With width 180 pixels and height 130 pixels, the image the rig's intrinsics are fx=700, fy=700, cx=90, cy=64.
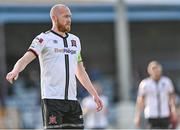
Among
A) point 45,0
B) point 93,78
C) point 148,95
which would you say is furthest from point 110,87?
point 148,95

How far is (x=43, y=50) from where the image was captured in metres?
7.48

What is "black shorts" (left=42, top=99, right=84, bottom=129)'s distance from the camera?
7414 mm

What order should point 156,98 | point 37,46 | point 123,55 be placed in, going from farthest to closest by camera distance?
point 123,55, point 156,98, point 37,46

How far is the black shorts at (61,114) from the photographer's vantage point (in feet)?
24.3

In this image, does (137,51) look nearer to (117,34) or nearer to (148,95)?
(117,34)

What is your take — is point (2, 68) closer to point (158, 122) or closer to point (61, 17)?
point (158, 122)

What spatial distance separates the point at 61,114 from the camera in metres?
7.45

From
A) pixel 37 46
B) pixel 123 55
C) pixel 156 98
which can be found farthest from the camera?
pixel 123 55

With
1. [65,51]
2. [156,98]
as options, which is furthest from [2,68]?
[65,51]

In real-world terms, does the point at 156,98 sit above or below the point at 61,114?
above

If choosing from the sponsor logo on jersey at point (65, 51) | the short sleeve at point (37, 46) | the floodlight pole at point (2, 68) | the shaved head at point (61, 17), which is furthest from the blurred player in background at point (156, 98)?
the floodlight pole at point (2, 68)

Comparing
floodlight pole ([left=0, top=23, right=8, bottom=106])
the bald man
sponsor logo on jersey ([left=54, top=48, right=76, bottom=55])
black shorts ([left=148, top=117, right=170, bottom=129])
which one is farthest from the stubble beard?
floodlight pole ([left=0, top=23, right=8, bottom=106])

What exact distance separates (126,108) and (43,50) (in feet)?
49.2

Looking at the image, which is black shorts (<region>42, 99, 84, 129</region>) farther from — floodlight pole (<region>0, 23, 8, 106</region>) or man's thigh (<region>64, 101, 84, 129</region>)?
floodlight pole (<region>0, 23, 8, 106</region>)
